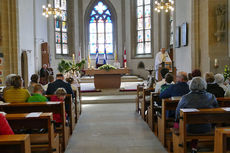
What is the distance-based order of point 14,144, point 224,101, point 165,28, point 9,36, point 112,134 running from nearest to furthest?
point 14,144
point 224,101
point 112,134
point 9,36
point 165,28

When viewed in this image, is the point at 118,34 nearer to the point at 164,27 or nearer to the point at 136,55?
the point at 136,55

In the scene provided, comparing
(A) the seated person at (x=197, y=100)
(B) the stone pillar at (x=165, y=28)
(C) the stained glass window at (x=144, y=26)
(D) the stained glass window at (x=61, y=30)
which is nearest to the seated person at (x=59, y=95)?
(A) the seated person at (x=197, y=100)

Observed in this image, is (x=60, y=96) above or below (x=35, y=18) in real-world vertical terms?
below

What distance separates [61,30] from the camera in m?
17.6

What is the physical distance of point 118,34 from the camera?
1881 cm

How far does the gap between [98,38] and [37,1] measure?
589 centimetres

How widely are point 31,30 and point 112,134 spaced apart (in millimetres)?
8628

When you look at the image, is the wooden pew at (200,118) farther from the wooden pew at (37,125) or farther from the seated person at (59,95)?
the seated person at (59,95)

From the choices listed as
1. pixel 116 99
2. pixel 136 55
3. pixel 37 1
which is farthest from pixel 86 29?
pixel 116 99

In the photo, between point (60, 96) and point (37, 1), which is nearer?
point (60, 96)

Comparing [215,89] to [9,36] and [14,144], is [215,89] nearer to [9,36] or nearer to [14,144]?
[14,144]

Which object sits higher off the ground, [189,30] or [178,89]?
[189,30]

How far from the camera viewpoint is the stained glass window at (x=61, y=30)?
1727 cm

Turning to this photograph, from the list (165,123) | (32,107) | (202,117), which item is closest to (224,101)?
(165,123)
